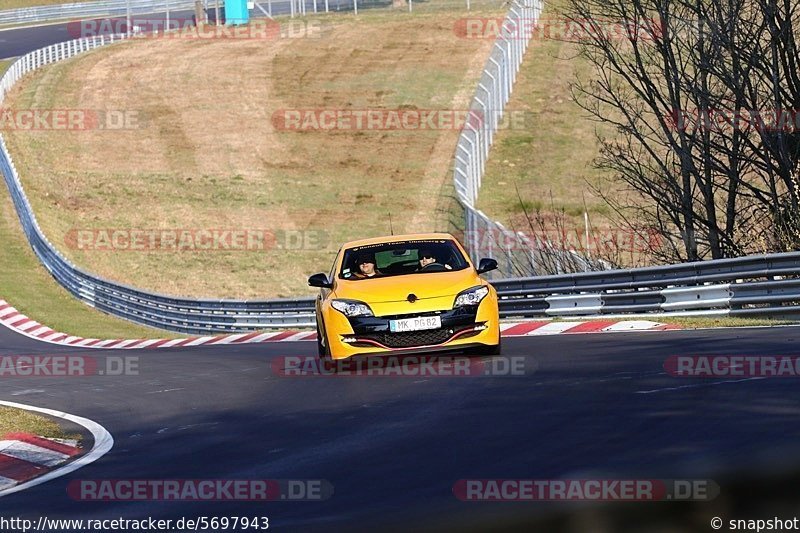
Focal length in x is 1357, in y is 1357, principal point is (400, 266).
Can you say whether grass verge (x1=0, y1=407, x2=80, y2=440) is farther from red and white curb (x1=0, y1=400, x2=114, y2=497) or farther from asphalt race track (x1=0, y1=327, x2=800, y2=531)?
asphalt race track (x1=0, y1=327, x2=800, y2=531)

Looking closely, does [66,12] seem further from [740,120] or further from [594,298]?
[594,298]

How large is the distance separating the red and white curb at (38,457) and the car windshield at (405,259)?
12.0ft

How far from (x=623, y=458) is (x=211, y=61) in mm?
56035

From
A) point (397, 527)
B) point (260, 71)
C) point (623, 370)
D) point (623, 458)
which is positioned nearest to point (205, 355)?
point (623, 370)

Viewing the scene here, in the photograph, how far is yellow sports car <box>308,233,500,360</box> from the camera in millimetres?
13648

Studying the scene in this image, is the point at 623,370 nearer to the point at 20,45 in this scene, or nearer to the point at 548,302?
the point at 548,302

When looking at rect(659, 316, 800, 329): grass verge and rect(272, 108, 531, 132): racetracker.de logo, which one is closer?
rect(659, 316, 800, 329): grass verge

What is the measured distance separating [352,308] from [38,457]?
4063 millimetres

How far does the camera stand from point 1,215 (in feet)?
141

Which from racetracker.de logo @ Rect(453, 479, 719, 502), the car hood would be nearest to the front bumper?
the car hood

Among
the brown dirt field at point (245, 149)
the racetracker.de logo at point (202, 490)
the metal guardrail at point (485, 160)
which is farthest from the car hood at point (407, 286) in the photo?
the brown dirt field at point (245, 149)

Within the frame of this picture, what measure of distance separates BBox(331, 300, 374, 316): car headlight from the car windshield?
2.62ft

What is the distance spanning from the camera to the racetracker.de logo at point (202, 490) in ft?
25.3

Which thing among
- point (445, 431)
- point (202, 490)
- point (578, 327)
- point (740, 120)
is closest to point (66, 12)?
point (740, 120)
